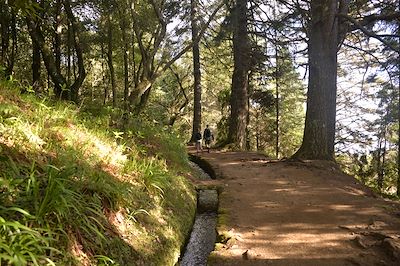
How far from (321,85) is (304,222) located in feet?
18.6

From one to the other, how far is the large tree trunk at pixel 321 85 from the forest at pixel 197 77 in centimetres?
3

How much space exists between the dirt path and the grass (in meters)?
0.87

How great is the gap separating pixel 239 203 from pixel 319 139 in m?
4.57

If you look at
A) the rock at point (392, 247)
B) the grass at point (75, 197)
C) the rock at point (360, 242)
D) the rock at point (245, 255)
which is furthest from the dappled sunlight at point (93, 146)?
the rock at point (392, 247)

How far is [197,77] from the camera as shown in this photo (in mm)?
17766

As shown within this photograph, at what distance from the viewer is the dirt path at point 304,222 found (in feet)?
13.4

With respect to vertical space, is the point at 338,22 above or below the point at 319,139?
above

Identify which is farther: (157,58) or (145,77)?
(157,58)

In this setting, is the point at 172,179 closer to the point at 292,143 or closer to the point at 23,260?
the point at 23,260

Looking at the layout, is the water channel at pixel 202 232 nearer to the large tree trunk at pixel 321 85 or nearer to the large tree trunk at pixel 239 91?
the large tree trunk at pixel 321 85

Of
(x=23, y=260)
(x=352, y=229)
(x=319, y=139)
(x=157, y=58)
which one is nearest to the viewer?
(x=23, y=260)

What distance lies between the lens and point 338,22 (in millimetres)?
10070

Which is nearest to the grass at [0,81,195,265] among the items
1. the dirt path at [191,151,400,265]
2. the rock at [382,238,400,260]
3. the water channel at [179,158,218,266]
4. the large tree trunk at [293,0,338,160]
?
the water channel at [179,158,218,266]

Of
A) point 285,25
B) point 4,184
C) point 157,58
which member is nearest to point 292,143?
point 157,58
